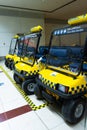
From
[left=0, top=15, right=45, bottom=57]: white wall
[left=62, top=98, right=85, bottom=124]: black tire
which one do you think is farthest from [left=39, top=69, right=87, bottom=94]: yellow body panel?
[left=0, top=15, right=45, bottom=57]: white wall

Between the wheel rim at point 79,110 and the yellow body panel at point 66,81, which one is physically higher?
the yellow body panel at point 66,81

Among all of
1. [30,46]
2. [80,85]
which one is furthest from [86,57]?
→ [30,46]

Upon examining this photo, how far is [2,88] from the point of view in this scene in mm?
3543

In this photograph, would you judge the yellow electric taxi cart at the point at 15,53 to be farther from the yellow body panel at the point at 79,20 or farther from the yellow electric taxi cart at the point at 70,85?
the yellow body panel at the point at 79,20

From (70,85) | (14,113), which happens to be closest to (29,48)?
(14,113)

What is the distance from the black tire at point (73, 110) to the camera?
1.91 metres

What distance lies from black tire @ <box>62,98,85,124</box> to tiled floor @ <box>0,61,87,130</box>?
10 cm

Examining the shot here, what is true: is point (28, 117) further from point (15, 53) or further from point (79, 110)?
point (15, 53)

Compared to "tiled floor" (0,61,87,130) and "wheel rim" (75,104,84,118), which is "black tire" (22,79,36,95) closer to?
"tiled floor" (0,61,87,130)

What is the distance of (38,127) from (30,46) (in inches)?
95.2

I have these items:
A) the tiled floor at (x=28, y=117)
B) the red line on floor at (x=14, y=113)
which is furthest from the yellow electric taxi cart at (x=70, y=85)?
the red line on floor at (x=14, y=113)

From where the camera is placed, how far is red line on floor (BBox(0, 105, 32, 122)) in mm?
2235

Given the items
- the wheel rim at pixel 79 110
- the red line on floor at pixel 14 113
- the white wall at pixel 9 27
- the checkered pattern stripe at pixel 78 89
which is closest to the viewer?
the checkered pattern stripe at pixel 78 89

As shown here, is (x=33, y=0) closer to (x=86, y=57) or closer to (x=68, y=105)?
(x=86, y=57)
